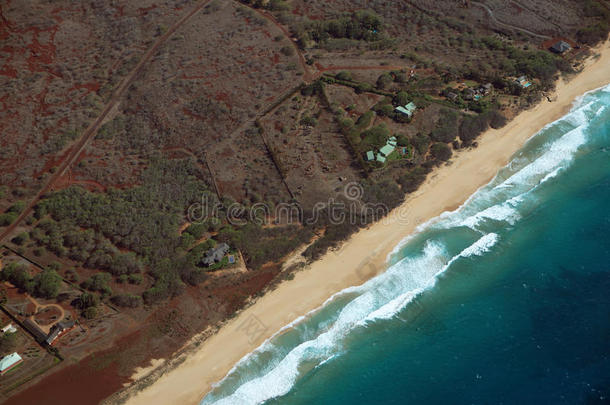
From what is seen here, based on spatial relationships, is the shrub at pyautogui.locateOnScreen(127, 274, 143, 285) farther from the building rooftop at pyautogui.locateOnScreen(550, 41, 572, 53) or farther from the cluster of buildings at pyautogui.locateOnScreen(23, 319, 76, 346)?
the building rooftop at pyautogui.locateOnScreen(550, 41, 572, 53)

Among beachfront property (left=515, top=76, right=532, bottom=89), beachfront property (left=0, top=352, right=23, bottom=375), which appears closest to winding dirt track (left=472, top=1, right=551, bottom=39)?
beachfront property (left=515, top=76, right=532, bottom=89)

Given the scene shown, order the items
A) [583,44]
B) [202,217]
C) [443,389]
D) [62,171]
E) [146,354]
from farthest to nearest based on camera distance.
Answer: [583,44] → [62,171] → [202,217] → [146,354] → [443,389]

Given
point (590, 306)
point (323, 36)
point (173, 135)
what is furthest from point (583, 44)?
point (173, 135)

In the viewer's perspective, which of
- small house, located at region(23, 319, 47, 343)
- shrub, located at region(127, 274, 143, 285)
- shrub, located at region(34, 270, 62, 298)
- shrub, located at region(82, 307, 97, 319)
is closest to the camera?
small house, located at region(23, 319, 47, 343)

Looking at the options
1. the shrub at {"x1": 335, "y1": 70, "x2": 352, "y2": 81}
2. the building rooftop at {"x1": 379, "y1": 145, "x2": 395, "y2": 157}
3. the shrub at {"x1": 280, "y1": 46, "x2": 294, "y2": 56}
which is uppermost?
the shrub at {"x1": 280, "y1": 46, "x2": 294, "y2": 56}

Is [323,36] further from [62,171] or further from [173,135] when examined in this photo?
[62,171]

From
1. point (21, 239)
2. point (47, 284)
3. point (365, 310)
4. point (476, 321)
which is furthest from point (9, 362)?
point (476, 321)
